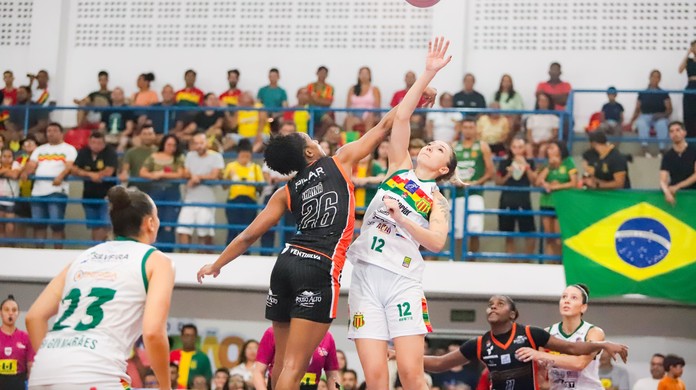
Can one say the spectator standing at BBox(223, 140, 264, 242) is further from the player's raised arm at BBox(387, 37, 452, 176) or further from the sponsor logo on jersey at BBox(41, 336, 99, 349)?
the sponsor logo on jersey at BBox(41, 336, 99, 349)

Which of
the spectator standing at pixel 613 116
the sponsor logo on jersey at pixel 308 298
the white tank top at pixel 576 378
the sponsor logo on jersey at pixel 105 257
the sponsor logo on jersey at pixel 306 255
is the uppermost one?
the spectator standing at pixel 613 116

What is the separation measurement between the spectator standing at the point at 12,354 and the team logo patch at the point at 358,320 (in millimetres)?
6654

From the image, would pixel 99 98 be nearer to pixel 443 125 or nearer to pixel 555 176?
pixel 443 125

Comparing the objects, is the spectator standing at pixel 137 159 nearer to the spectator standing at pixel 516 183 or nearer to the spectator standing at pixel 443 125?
the spectator standing at pixel 443 125

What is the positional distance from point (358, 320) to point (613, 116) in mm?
9456

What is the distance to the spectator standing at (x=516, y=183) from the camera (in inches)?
486

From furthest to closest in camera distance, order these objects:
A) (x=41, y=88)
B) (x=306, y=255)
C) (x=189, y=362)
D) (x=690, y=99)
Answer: (x=41, y=88), (x=690, y=99), (x=189, y=362), (x=306, y=255)

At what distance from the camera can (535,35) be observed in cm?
1642

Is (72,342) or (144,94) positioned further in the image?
(144,94)

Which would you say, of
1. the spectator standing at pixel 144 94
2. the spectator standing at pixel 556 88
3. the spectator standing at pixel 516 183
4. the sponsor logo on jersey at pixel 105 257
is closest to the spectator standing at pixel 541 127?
the spectator standing at pixel 556 88

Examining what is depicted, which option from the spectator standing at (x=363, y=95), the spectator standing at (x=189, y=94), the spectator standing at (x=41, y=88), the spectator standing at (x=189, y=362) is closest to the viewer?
the spectator standing at (x=189, y=362)

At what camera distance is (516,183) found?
12.3 metres

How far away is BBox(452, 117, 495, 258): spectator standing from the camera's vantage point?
1242 centimetres

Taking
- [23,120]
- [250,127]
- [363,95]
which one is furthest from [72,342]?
[23,120]
